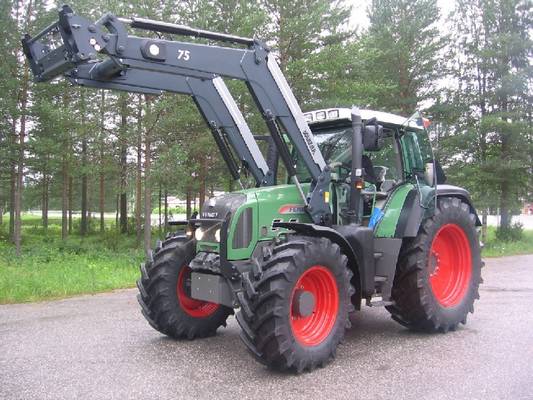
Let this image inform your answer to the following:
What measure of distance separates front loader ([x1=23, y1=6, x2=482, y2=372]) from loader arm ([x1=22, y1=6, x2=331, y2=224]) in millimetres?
12

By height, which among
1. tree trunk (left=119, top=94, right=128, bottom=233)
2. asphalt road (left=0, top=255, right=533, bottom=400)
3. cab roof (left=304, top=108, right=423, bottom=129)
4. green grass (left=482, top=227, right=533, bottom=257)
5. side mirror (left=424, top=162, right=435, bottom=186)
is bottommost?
green grass (left=482, top=227, right=533, bottom=257)

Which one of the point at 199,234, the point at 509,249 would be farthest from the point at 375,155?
the point at 509,249

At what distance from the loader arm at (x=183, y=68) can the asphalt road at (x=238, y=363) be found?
5.49 feet

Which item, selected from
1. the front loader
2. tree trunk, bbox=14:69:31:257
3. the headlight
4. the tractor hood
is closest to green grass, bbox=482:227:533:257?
the front loader

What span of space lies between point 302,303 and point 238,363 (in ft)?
2.96

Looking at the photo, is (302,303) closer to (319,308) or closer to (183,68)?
(319,308)

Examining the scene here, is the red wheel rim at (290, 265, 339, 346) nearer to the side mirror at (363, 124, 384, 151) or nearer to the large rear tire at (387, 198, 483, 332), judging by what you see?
the large rear tire at (387, 198, 483, 332)

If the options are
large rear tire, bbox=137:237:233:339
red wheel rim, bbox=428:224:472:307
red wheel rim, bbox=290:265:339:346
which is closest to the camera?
red wheel rim, bbox=290:265:339:346

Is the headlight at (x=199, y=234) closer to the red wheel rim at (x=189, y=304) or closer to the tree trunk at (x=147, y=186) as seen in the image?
the red wheel rim at (x=189, y=304)

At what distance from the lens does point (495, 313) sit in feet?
24.2

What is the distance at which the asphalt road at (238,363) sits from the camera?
14.4 feet

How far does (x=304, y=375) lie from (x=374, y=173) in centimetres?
277

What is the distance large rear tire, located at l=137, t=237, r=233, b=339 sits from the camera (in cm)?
597

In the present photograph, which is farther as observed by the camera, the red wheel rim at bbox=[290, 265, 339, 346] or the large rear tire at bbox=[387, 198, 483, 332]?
the large rear tire at bbox=[387, 198, 483, 332]
